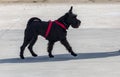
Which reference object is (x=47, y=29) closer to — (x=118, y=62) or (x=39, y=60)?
(x=39, y=60)

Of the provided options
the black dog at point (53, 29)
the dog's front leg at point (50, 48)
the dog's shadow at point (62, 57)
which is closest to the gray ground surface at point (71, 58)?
the dog's shadow at point (62, 57)

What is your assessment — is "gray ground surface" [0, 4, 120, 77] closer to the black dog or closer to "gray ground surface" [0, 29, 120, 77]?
"gray ground surface" [0, 29, 120, 77]

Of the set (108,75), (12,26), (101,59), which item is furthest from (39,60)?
(12,26)

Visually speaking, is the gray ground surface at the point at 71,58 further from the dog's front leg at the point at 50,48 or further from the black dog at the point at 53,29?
the black dog at the point at 53,29

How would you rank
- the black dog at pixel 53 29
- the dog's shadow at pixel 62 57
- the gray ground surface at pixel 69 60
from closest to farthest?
the gray ground surface at pixel 69 60 < the dog's shadow at pixel 62 57 < the black dog at pixel 53 29

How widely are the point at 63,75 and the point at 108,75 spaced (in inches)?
32.7

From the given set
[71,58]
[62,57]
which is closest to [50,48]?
[62,57]

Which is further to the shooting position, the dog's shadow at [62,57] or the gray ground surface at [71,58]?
the dog's shadow at [62,57]

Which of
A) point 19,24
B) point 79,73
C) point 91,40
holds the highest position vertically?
point 79,73

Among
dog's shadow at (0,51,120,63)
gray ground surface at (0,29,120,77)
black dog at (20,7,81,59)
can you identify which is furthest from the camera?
black dog at (20,7,81,59)

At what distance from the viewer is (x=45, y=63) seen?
37.8 ft

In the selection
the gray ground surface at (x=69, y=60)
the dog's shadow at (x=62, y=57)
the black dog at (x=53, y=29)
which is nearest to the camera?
the gray ground surface at (x=69, y=60)

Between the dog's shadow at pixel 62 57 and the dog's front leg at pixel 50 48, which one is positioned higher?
the dog's front leg at pixel 50 48

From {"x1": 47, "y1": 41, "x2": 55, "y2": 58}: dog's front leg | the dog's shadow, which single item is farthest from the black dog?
the dog's shadow
